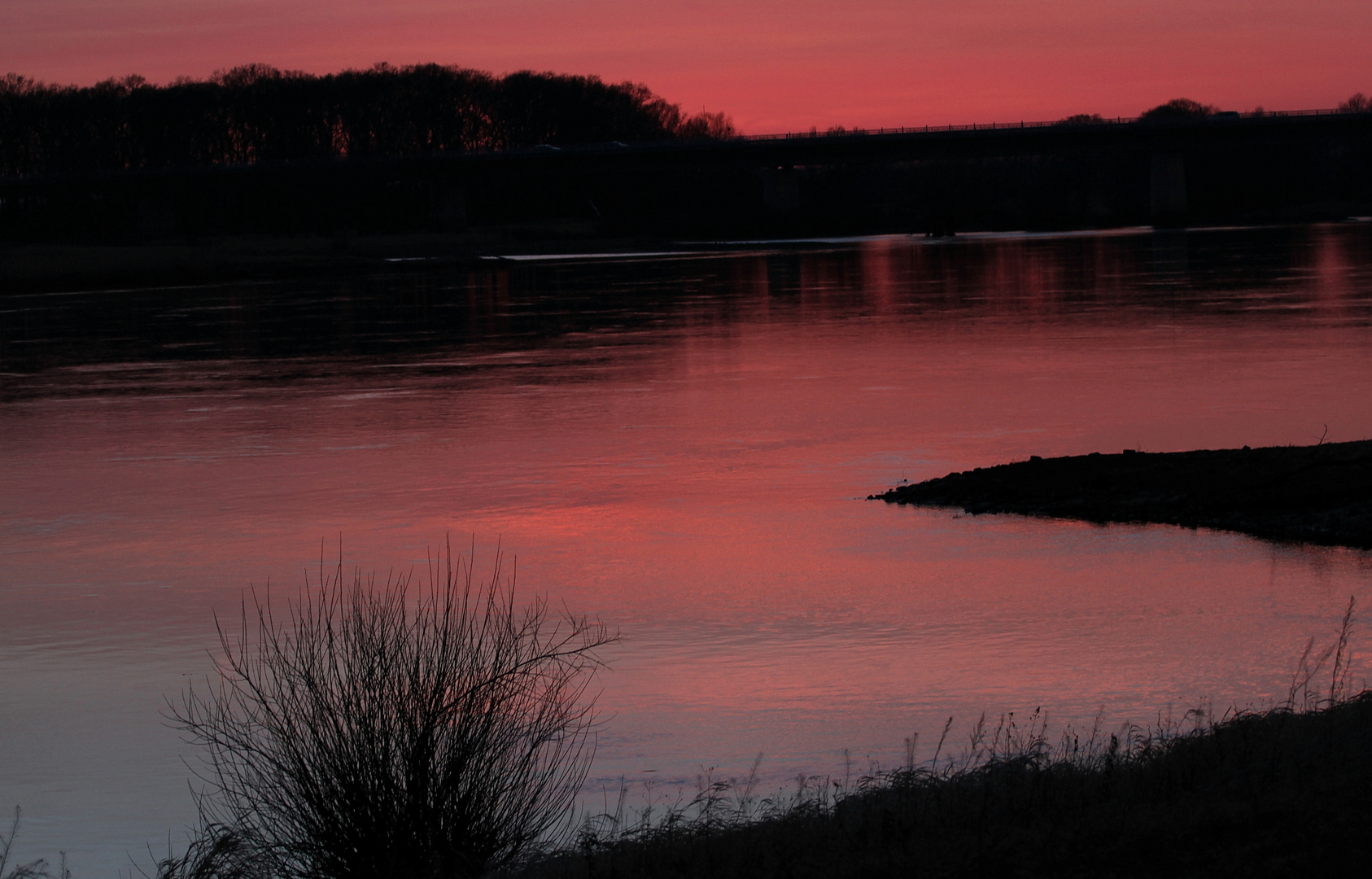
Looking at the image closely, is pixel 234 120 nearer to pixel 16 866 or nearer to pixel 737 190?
pixel 737 190

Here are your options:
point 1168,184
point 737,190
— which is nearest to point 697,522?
point 1168,184

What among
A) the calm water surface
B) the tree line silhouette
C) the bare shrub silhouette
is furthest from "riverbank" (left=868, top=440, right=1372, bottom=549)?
the tree line silhouette

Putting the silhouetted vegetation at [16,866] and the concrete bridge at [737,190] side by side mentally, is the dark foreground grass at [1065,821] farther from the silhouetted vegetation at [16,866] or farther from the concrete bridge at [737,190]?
the concrete bridge at [737,190]

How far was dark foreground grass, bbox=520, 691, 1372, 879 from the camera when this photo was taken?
684 centimetres

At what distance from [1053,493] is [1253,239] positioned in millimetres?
86203

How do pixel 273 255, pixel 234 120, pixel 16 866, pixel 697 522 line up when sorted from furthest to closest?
pixel 234 120, pixel 273 255, pixel 697 522, pixel 16 866

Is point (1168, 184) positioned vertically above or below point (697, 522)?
above

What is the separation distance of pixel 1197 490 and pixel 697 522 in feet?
16.5

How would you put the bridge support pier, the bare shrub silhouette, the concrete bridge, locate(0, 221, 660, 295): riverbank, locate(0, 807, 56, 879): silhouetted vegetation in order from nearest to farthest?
the bare shrub silhouette < locate(0, 807, 56, 879): silhouetted vegetation < locate(0, 221, 660, 295): riverbank < the bridge support pier < the concrete bridge

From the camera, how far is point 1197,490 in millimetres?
16375

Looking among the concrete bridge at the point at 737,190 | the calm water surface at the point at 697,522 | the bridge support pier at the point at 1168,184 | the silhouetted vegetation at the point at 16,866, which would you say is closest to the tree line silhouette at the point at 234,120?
the concrete bridge at the point at 737,190

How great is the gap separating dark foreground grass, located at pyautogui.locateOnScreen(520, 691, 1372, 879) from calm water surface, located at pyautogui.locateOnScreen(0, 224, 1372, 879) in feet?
4.50

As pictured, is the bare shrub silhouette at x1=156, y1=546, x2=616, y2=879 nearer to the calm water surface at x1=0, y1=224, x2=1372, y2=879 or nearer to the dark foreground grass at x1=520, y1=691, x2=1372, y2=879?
the dark foreground grass at x1=520, y1=691, x2=1372, y2=879

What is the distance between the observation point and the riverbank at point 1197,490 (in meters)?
15.5
